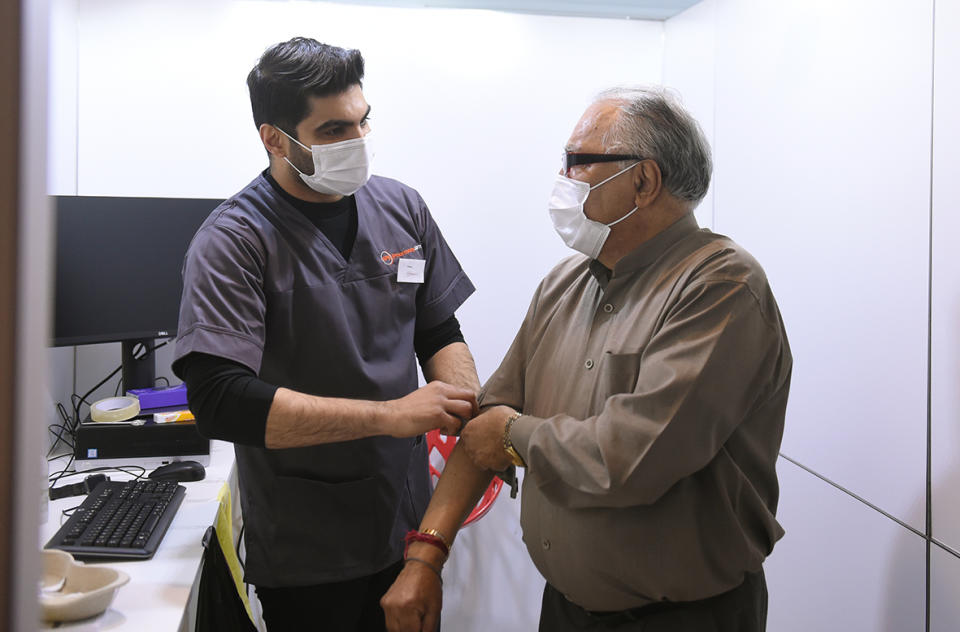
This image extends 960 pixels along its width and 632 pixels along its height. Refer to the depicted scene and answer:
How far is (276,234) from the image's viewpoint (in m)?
1.72

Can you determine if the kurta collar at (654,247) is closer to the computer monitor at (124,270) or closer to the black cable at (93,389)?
the computer monitor at (124,270)

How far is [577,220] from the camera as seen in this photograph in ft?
5.14

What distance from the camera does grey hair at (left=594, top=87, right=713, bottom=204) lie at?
1.46m

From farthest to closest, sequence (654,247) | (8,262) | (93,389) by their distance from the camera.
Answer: (93,389) → (654,247) → (8,262)

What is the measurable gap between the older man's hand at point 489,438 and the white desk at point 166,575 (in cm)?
60

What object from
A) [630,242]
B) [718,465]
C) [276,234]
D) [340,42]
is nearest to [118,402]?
[276,234]

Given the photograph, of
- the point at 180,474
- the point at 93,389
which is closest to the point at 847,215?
the point at 180,474

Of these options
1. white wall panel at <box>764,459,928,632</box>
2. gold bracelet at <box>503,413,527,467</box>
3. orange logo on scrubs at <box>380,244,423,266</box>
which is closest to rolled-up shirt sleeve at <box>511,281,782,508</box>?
gold bracelet at <box>503,413,527,467</box>

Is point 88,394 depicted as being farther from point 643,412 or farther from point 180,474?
point 643,412

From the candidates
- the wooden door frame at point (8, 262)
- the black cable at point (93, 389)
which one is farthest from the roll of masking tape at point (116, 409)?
the wooden door frame at point (8, 262)

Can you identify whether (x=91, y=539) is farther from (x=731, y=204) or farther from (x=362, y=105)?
(x=731, y=204)

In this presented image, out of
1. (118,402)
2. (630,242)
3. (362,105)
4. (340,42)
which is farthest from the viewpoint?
(340,42)

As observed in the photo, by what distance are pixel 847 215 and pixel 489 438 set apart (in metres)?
1.22

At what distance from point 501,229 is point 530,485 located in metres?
1.80
